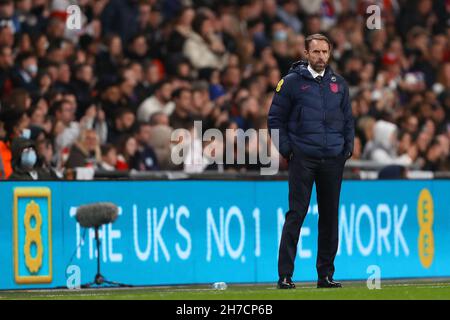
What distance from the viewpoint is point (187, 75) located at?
69.2ft

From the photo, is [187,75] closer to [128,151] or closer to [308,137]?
[128,151]

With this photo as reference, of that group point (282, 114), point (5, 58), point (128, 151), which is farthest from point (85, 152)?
point (282, 114)

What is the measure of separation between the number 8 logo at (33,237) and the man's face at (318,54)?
4.11m

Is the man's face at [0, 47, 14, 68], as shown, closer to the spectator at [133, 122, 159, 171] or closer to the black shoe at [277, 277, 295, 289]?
the spectator at [133, 122, 159, 171]

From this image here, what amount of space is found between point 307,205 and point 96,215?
307 cm

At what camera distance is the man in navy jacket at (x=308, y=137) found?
43.3 feet

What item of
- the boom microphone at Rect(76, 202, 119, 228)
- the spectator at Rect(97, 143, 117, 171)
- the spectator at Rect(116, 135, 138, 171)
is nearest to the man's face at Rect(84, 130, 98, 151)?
the spectator at Rect(97, 143, 117, 171)

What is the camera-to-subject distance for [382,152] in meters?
20.9

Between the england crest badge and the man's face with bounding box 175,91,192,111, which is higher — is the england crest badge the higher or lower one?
the higher one

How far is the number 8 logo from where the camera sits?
1568cm

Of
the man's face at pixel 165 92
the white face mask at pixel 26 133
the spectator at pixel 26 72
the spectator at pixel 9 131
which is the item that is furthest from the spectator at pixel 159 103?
the white face mask at pixel 26 133

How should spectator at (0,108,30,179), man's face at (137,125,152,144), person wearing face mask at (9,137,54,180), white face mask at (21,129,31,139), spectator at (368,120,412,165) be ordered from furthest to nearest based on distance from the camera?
spectator at (368,120,412,165) → man's face at (137,125,152,144) → white face mask at (21,129,31,139) → spectator at (0,108,30,179) → person wearing face mask at (9,137,54,180)

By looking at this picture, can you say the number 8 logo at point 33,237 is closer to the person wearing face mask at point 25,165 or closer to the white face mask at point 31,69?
the person wearing face mask at point 25,165
